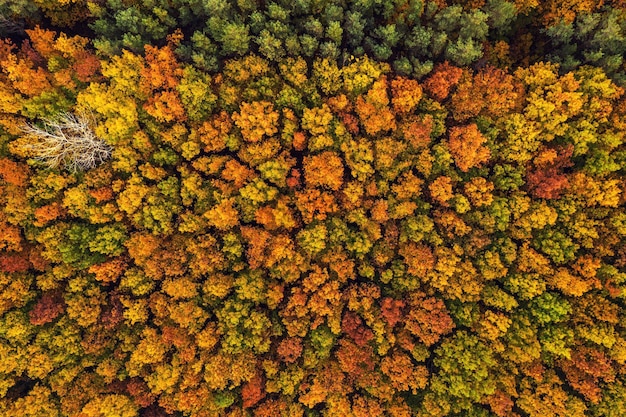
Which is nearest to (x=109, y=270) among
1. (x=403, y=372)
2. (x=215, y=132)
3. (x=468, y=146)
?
(x=215, y=132)

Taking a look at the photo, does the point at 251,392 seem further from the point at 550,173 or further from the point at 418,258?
the point at 550,173

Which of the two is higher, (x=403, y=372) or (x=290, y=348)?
(x=403, y=372)

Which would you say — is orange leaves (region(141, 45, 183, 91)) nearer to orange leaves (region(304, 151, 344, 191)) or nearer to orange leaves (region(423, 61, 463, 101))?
orange leaves (region(304, 151, 344, 191))

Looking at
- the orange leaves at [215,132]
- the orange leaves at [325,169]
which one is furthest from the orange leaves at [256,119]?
the orange leaves at [325,169]

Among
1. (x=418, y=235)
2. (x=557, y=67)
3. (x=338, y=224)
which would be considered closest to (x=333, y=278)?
(x=338, y=224)

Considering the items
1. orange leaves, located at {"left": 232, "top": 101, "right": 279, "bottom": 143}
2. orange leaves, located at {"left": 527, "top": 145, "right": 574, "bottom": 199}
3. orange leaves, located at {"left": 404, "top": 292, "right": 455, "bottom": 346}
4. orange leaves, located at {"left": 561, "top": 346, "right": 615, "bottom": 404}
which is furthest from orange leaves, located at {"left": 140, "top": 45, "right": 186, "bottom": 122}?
orange leaves, located at {"left": 561, "top": 346, "right": 615, "bottom": 404}
